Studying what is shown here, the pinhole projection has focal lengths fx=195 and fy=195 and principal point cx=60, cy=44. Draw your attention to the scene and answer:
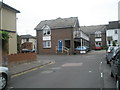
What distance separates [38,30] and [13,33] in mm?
21713

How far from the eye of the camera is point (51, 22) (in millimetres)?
44344

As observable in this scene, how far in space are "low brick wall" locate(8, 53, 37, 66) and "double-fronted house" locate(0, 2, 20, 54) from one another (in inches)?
72.5

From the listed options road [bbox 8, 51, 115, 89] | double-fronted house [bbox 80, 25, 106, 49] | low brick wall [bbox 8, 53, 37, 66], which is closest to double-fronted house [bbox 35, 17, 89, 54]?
low brick wall [bbox 8, 53, 37, 66]

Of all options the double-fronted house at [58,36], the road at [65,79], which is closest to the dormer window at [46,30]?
the double-fronted house at [58,36]

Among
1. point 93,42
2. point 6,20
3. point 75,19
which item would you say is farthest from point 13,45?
point 93,42

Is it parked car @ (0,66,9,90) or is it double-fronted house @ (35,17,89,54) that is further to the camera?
double-fronted house @ (35,17,89,54)

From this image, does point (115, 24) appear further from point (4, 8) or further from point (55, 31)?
point (4, 8)

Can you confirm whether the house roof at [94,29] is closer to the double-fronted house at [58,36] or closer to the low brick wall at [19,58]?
the double-fronted house at [58,36]

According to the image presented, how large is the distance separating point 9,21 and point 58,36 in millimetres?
20661

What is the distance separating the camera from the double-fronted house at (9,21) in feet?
61.6

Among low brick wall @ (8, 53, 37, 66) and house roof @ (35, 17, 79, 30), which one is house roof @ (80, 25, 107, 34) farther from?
low brick wall @ (8, 53, 37, 66)

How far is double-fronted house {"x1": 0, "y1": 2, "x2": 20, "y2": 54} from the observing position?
61.6ft

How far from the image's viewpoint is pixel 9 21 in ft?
65.9

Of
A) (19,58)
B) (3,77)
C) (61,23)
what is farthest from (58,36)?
(3,77)
